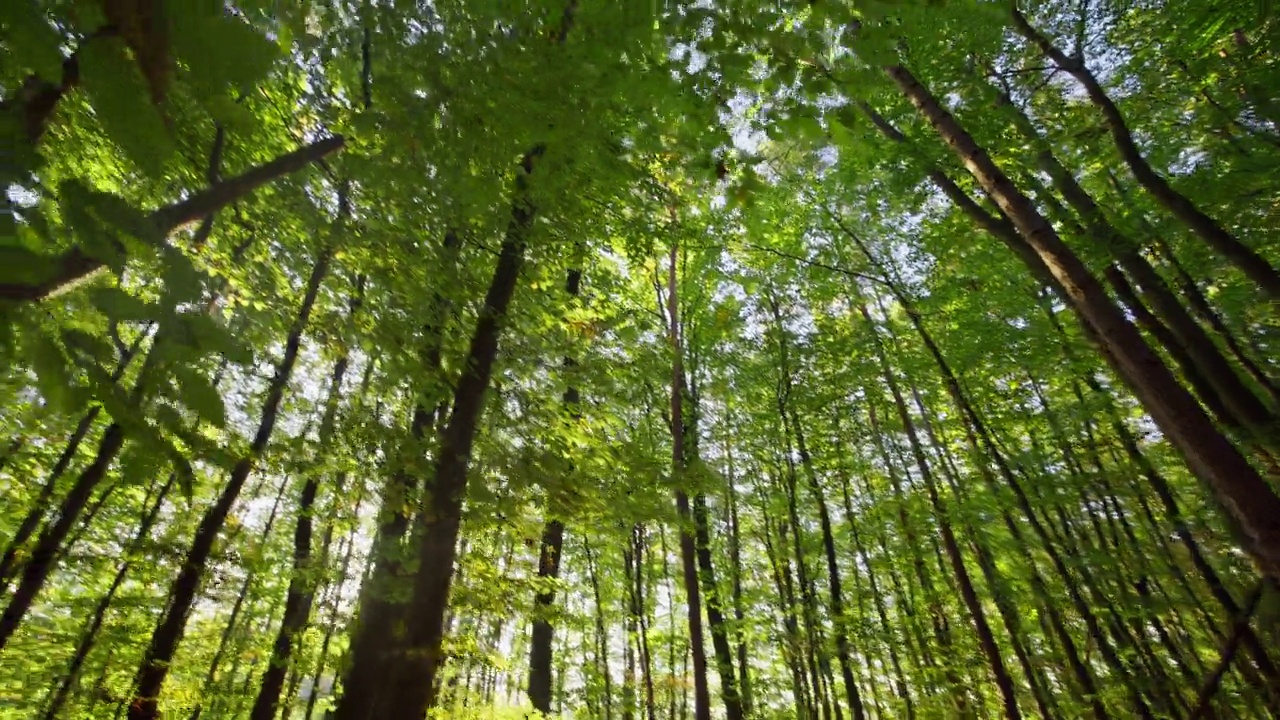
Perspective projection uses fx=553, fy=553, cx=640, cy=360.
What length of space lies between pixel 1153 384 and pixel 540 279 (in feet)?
15.2

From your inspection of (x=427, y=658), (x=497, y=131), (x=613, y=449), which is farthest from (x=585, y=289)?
(x=427, y=658)

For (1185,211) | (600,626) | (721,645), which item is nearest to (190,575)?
(721,645)

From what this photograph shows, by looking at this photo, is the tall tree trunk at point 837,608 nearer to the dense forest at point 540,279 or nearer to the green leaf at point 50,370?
the dense forest at point 540,279

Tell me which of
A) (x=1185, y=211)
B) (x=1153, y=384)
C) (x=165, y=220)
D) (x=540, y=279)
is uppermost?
(x=540, y=279)

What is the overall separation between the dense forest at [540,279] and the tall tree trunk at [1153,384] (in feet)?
0.06

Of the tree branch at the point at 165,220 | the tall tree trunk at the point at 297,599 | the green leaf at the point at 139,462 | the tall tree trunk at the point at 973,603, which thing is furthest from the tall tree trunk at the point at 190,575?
the tall tree trunk at the point at 973,603

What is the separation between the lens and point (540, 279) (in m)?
5.38

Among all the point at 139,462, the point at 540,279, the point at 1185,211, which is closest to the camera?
the point at 139,462

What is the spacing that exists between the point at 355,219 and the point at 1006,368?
9.43 meters

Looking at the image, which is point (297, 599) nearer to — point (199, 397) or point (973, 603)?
point (199, 397)

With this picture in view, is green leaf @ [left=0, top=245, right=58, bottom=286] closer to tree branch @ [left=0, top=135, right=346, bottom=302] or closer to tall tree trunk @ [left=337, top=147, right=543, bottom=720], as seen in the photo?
tree branch @ [left=0, top=135, right=346, bottom=302]

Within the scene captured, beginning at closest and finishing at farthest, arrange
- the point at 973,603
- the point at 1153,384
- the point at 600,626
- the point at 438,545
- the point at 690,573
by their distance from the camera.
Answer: the point at 1153,384, the point at 438,545, the point at 973,603, the point at 690,573, the point at 600,626

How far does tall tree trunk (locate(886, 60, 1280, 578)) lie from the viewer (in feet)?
9.19

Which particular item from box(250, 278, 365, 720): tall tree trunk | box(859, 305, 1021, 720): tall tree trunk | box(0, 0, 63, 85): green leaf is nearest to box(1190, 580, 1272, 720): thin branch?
box(0, 0, 63, 85): green leaf
